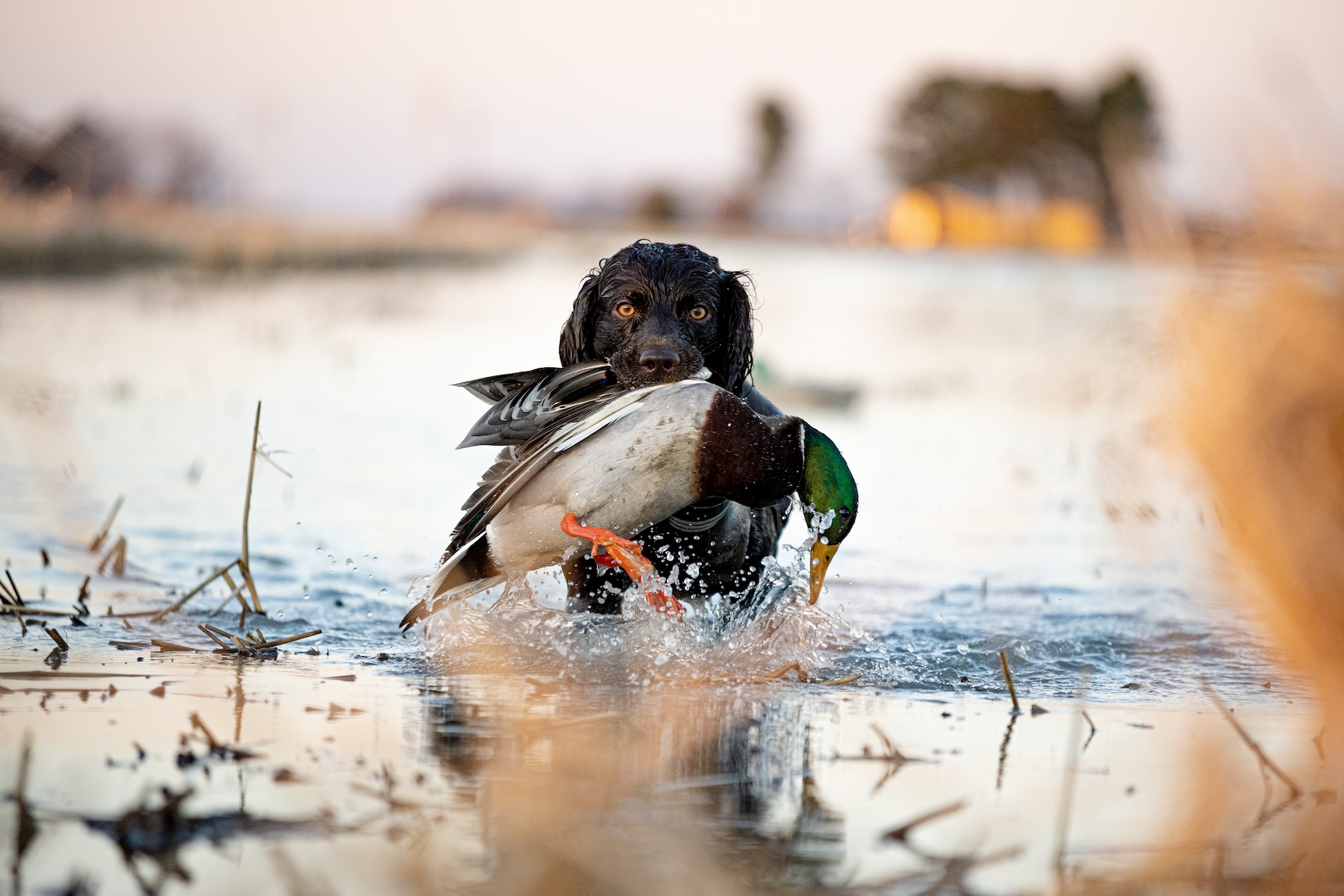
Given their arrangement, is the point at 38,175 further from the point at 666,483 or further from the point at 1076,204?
the point at 1076,204

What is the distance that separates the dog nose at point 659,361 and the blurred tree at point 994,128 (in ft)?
210

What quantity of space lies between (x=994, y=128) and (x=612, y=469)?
245ft

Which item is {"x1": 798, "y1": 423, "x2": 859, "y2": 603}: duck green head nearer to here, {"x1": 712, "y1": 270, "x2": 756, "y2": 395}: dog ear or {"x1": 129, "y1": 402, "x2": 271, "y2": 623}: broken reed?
{"x1": 712, "y1": 270, "x2": 756, "y2": 395}: dog ear

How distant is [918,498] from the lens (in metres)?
8.43

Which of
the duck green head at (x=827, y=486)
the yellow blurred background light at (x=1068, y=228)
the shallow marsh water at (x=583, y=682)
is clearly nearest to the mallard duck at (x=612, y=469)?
the duck green head at (x=827, y=486)

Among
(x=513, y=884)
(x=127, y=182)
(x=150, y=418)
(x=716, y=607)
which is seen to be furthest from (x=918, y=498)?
(x=127, y=182)

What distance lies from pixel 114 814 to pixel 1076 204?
5243 centimetres

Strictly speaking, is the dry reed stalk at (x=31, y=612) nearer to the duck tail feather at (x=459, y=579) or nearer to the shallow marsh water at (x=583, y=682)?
the shallow marsh water at (x=583, y=682)

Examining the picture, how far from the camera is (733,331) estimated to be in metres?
5.13

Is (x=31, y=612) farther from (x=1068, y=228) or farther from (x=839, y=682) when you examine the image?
(x=1068, y=228)

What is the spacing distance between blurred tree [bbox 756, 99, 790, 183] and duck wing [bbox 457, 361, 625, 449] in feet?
264

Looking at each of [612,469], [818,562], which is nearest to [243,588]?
[612,469]

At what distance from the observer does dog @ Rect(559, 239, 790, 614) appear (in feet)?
16.3

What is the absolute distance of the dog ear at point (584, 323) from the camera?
5.12 metres
